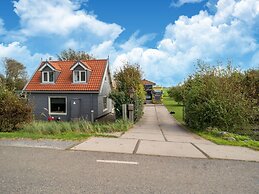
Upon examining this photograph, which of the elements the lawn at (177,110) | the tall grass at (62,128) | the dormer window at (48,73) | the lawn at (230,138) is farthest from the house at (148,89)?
the tall grass at (62,128)

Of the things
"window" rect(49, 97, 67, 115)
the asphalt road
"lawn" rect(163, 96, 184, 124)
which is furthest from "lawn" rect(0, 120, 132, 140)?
"lawn" rect(163, 96, 184, 124)

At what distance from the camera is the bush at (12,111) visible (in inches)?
488

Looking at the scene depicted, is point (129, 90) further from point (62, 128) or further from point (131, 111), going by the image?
point (62, 128)

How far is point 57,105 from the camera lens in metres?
23.7

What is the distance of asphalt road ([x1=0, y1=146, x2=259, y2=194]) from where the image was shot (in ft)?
15.8

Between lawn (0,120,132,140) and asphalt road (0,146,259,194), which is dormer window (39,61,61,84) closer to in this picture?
lawn (0,120,132,140)

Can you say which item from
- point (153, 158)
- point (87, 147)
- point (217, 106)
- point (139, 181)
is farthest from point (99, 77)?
point (139, 181)

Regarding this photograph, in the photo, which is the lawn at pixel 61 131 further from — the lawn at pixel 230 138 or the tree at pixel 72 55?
the tree at pixel 72 55

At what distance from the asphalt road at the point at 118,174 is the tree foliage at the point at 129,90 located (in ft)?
38.5

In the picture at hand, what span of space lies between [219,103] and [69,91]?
13.8 m

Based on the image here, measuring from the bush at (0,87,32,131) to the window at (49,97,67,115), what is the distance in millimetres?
10345

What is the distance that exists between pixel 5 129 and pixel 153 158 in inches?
352

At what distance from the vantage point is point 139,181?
5246mm

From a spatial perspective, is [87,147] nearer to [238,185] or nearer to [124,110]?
[238,185]
